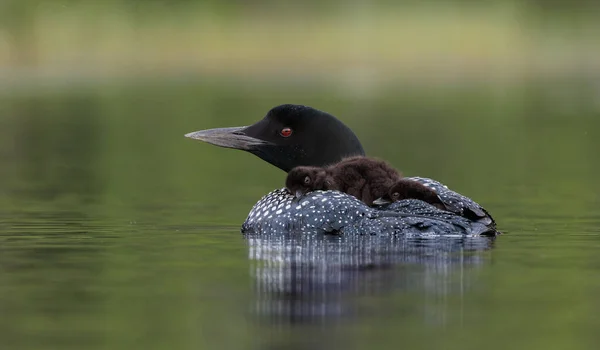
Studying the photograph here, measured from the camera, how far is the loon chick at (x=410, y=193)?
27.2ft

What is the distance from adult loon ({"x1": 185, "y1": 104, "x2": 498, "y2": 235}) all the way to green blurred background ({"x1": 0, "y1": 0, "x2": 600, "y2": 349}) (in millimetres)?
274

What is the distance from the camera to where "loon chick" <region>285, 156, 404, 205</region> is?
8.44 m

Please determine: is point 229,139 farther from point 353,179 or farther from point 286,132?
point 353,179

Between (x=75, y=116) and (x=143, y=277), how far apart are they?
15.2m

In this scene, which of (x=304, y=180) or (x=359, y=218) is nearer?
(x=359, y=218)

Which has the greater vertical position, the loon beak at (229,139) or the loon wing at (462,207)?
the loon beak at (229,139)

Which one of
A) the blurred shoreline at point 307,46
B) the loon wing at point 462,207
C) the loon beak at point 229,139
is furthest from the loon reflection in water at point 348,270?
the blurred shoreline at point 307,46

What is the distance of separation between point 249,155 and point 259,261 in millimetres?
9180

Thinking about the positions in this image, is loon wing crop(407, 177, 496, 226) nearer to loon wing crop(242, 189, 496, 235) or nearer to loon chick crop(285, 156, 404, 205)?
loon wing crop(242, 189, 496, 235)

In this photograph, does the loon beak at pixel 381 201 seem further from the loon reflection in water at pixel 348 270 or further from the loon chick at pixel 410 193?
the loon reflection in water at pixel 348 270

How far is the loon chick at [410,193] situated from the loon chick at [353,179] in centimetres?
6

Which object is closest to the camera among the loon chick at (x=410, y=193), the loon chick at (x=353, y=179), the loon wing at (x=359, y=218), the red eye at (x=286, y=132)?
the loon wing at (x=359, y=218)

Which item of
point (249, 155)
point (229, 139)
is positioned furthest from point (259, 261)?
point (249, 155)

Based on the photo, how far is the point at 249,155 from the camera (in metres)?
16.6
